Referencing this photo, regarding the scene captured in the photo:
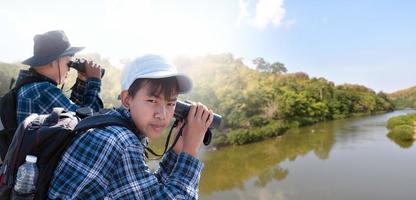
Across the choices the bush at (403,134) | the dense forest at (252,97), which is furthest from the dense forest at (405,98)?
the bush at (403,134)

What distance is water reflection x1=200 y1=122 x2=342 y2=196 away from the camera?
21.6 feet

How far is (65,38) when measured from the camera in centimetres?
122

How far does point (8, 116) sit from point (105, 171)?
0.56 metres

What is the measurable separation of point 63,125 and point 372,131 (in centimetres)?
1328

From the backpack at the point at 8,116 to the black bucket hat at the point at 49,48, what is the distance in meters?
0.06

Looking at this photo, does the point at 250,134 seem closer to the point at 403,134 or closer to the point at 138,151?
the point at 403,134

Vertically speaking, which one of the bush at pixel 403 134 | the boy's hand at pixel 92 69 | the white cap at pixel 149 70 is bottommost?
the bush at pixel 403 134

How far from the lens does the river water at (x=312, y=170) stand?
19.4 ft

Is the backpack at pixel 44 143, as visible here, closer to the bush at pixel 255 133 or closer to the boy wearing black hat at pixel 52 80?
the boy wearing black hat at pixel 52 80

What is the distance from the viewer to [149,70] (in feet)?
2.36

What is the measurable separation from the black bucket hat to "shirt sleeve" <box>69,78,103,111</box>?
0.13 metres

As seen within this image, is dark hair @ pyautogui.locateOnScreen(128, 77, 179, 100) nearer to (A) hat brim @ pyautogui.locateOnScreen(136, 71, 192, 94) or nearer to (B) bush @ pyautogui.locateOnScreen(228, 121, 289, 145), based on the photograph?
(A) hat brim @ pyautogui.locateOnScreen(136, 71, 192, 94)

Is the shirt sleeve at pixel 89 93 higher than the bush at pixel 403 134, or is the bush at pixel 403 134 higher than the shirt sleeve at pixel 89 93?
the shirt sleeve at pixel 89 93

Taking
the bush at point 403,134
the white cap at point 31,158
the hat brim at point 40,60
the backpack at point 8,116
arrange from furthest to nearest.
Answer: the bush at point 403,134 < the hat brim at point 40,60 < the backpack at point 8,116 < the white cap at point 31,158
